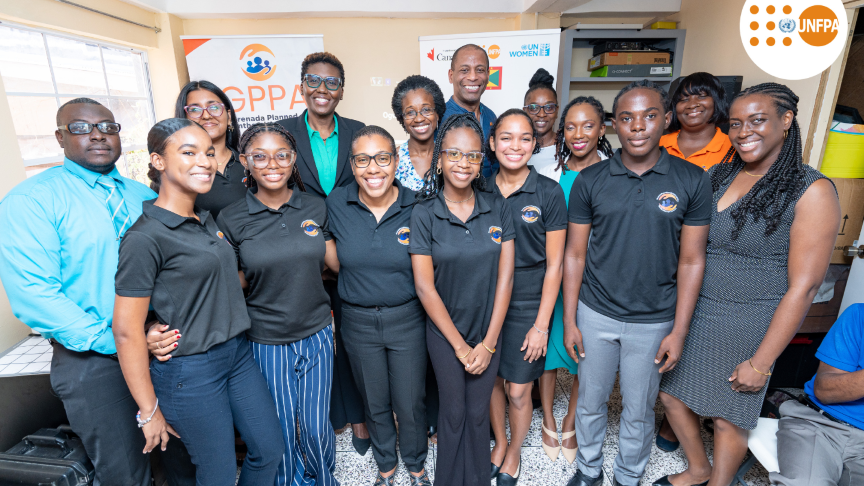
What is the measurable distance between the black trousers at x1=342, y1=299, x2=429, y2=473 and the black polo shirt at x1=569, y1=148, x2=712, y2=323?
838 mm

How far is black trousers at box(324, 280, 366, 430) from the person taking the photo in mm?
2299

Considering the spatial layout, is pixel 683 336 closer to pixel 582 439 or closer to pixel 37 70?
pixel 582 439

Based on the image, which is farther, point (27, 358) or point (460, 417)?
point (27, 358)

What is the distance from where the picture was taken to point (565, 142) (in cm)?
225

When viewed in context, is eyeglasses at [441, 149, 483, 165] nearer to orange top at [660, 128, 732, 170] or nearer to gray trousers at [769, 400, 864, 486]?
orange top at [660, 128, 732, 170]

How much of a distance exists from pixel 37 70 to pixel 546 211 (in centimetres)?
396

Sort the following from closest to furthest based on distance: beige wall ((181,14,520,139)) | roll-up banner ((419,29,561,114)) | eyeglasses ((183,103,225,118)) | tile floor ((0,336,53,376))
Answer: tile floor ((0,336,53,376)) < eyeglasses ((183,103,225,118)) < roll-up banner ((419,29,561,114)) < beige wall ((181,14,520,139))

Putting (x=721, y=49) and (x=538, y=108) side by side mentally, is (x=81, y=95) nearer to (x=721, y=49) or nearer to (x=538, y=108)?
(x=538, y=108)

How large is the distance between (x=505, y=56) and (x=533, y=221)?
310 centimetres

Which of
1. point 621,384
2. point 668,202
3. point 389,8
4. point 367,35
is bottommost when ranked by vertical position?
point 621,384

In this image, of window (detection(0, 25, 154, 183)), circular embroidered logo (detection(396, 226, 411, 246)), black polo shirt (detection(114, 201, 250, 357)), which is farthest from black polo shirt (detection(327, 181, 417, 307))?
window (detection(0, 25, 154, 183))

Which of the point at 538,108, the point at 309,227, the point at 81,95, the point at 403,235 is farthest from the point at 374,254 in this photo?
the point at 81,95

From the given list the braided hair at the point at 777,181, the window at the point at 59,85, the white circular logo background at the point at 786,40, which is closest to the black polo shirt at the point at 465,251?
the braided hair at the point at 777,181

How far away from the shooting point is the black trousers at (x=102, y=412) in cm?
149
